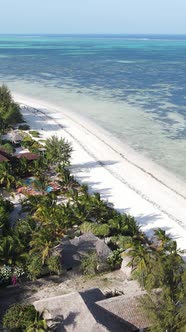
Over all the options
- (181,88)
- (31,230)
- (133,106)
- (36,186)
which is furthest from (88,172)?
(181,88)

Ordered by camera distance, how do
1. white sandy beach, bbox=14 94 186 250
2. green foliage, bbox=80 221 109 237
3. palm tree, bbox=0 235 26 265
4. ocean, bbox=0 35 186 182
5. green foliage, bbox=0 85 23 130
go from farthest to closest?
green foliage, bbox=0 85 23 130 → ocean, bbox=0 35 186 182 → white sandy beach, bbox=14 94 186 250 → green foliage, bbox=80 221 109 237 → palm tree, bbox=0 235 26 265

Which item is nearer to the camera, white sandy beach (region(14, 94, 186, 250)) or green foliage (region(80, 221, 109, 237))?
green foliage (region(80, 221, 109, 237))

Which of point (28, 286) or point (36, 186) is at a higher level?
point (36, 186)

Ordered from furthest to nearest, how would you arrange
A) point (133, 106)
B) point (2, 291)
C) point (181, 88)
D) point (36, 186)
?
point (181, 88), point (133, 106), point (36, 186), point (2, 291)

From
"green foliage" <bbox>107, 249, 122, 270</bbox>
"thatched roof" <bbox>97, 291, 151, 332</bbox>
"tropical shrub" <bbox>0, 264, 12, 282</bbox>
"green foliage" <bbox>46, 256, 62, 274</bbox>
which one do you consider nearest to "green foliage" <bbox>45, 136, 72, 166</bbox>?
"green foliage" <bbox>107, 249, 122, 270</bbox>

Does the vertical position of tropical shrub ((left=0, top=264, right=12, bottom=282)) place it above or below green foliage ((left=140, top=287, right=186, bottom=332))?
below

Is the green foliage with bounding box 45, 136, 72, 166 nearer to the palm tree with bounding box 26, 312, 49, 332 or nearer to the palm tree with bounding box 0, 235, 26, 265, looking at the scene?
the palm tree with bounding box 0, 235, 26, 265

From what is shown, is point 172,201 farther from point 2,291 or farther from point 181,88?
point 181,88
